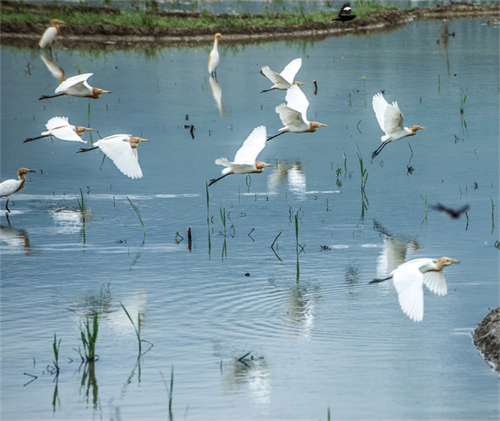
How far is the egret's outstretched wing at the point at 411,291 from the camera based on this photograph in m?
3.93

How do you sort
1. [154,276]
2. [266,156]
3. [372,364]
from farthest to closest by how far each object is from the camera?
[266,156], [154,276], [372,364]

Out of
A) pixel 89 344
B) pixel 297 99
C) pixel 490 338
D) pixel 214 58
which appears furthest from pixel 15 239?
pixel 214 58

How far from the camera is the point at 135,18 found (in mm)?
24422

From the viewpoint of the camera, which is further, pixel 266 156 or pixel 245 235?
pixel 266 156

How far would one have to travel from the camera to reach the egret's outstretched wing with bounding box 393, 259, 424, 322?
12.9 ft

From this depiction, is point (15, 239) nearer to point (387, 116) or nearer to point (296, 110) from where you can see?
point (296, 110)

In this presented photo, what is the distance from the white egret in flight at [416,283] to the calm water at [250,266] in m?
0.37

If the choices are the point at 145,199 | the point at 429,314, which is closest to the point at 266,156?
the point at 145,199

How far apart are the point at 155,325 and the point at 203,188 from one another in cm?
382

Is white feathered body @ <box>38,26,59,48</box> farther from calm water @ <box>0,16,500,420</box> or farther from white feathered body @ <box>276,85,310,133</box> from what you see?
white feathered body @ <box>276,85,310,133</box>

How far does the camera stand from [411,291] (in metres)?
4.00

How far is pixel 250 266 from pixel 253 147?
1484mm

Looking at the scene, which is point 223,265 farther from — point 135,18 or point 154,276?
point 135,18

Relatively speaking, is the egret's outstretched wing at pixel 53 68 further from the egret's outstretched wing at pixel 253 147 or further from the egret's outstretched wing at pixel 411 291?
the egret's outstretched wing at pixel 411 291
